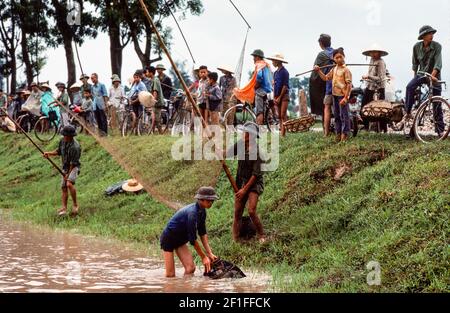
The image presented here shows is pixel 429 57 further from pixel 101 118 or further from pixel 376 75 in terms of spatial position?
pixel 101 118

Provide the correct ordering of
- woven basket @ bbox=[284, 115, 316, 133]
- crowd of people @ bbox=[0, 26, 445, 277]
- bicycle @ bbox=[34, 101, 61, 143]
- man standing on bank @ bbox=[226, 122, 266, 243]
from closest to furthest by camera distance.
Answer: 1. crowd of people @ bbox=[0, 26, 445, 277]
2. man standing on bank @ bbox=[226, 122, 266, 243]
3. woven basket @ bbox=[284, 115, 316, 133]
4. bicycle @ bbox=[34, 101, 61, 143]

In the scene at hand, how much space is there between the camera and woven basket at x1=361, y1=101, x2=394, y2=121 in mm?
12289

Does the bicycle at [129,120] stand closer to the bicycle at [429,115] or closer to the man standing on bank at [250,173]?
the bicycle at [429,115]

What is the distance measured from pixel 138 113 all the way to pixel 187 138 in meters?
4.15

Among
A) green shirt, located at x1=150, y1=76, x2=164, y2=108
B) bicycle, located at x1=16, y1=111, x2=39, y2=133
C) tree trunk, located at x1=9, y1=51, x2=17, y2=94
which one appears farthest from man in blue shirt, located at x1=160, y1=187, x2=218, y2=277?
tree trunk, located at x1=9, y1=51, x2=17, y2=94

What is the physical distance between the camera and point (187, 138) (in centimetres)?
1370

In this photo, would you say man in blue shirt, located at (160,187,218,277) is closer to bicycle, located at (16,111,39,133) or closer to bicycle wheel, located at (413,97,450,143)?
bicycle wheel, located at (413,97,450,143)

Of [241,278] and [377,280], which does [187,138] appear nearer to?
[241,278]

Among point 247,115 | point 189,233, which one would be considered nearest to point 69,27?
point 247,115

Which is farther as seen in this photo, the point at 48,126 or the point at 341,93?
the point at 48,126

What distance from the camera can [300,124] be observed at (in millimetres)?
→ 13930

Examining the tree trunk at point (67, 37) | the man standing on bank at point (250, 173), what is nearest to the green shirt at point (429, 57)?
the man standing on bank at point (250, 173)

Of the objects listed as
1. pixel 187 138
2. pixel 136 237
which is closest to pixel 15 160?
pixel 187 138

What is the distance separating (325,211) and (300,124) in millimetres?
4154
